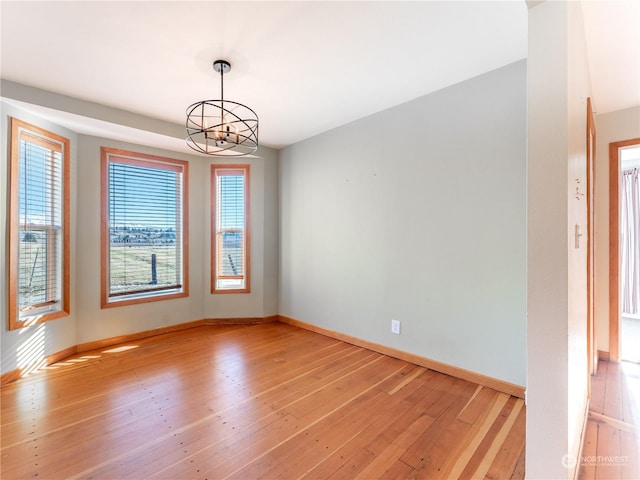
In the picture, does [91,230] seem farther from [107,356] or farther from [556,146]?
[556,146]

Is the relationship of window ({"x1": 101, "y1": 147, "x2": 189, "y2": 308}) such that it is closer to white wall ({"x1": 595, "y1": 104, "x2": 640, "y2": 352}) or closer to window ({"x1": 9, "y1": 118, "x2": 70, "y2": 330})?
window ({"x1": 9, "y1": 118, "x2": 70, "y2": 330})

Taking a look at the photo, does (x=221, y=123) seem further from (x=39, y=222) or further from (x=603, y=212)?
(x=603, y=212)

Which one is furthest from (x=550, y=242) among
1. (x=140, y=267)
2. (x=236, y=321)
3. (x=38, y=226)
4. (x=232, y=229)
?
(x=140, y=267)

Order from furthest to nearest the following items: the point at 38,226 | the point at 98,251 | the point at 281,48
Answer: the point at 98,251 < the point at 38,226 < the point at 281,48

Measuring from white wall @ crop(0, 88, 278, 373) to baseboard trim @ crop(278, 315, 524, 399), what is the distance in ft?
4.09

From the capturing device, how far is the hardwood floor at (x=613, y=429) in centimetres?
159

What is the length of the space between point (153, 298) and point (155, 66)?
271cm

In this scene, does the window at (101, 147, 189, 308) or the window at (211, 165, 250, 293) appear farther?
the window at (211, 165, 250, 293)

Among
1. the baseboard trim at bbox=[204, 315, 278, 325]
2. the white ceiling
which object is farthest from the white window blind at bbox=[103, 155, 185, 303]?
the white ceiling

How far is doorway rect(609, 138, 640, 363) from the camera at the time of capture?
9.54 feet

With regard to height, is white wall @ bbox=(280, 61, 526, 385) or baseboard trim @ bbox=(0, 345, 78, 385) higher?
white wall @ bbox=(280, 61, 526, 385)

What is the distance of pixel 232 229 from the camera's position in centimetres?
431

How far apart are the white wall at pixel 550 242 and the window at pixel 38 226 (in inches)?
150

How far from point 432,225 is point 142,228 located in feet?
11.3
